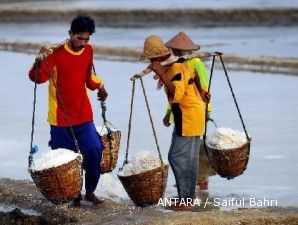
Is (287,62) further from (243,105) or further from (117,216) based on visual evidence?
(117,216)

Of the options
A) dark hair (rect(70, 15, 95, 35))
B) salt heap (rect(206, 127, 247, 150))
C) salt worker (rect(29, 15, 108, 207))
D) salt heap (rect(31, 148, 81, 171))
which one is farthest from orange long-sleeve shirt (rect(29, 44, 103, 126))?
salt heap (rect(206, 127, 247, 150))

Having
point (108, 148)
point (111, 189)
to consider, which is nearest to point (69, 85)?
point (108, 148)

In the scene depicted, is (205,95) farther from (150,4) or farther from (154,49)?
(150,4)

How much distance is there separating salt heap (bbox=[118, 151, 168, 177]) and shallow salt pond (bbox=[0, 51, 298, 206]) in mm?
1095

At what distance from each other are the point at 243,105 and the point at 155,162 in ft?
17.1

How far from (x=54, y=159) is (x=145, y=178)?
0.60 meters

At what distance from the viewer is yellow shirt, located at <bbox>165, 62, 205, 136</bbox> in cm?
682

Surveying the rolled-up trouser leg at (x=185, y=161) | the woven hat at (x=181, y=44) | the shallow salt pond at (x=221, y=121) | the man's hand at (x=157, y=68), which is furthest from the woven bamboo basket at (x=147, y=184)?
the shallow salt pond at (x=221, y=121)

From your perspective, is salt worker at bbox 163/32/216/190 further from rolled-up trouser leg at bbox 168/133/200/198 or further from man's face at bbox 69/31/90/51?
man's face at bbox 69/31/90/51

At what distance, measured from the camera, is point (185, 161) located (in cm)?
701

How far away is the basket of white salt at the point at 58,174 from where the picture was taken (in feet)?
21.3

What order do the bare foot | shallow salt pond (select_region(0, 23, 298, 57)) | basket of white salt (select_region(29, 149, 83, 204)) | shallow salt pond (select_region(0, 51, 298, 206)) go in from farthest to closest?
shallow salt pond (select_region(0, 23, 298, 57)) < shallow salt pond (select_region(0, 51, 298, 206)) < the bare foot < basket of white salt (select_region(29, 149, 83, 204))

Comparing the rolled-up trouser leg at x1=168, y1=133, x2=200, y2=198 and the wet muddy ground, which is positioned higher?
the rolled-up trouser leg at x1=168, y1=133, x2=200, y2=198

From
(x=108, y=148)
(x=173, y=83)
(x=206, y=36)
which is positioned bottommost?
(x=206, y=36)
